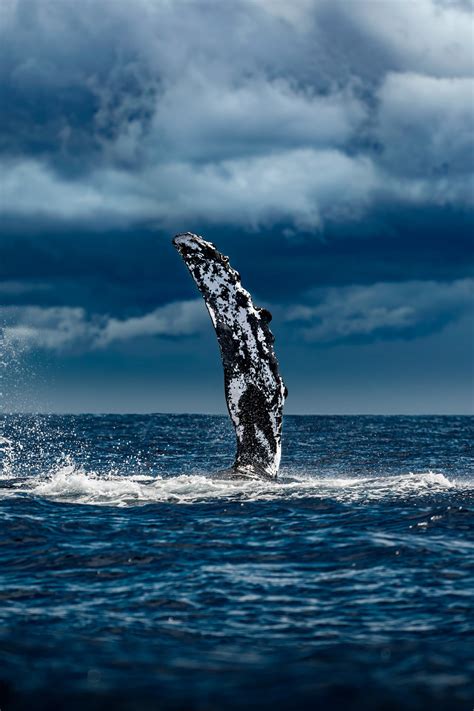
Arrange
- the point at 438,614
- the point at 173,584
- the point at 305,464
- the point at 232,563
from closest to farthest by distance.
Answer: the point at 438,614
the point at 173,584
the point at 232,563
the point at 305,464

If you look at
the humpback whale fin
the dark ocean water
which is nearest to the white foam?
the dark ocean water

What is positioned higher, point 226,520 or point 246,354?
point 246,354

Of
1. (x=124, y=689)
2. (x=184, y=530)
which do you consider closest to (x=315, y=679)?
(x=124, y=689)

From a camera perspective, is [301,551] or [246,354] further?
[246,354]

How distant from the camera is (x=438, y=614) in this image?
7066 millimetres

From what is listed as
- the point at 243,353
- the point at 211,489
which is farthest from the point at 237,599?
the point at 243,353

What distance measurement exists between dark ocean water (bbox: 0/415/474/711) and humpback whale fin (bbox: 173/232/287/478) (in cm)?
110

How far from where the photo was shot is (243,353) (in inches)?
581

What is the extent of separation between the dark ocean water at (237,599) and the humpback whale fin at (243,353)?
1097 millimetres

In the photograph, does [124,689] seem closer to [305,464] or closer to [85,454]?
[305,464]

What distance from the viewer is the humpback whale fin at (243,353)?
14.7 meters

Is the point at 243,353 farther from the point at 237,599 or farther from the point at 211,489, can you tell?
the point at 237,599

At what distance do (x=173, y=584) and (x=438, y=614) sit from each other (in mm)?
2589

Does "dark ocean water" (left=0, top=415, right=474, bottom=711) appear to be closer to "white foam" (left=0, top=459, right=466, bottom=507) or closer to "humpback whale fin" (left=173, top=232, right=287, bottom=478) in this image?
"white foam" (left=0, top=459, right=466, bottom=507)
